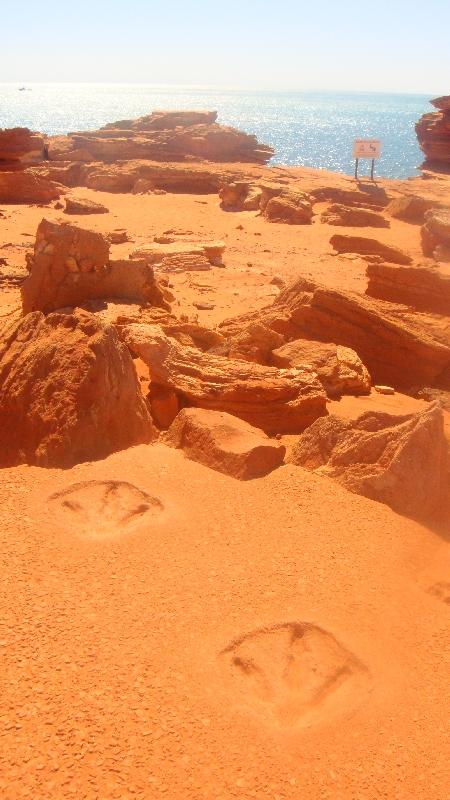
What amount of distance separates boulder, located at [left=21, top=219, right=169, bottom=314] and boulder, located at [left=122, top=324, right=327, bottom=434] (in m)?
2.47

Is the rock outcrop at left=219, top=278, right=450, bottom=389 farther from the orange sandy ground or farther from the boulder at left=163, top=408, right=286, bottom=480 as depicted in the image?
the orange sandy ground

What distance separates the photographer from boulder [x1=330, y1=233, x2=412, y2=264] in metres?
15.1

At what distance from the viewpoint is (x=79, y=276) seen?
862 centimetres

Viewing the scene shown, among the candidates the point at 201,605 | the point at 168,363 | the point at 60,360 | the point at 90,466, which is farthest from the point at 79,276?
the point at 201,605

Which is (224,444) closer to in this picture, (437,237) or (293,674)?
(293,674)

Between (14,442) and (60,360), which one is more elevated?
(60,360)

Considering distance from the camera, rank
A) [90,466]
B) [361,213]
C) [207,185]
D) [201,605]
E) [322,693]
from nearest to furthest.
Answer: [322,693], [201,605], [90,466], [361,213], [207,185]

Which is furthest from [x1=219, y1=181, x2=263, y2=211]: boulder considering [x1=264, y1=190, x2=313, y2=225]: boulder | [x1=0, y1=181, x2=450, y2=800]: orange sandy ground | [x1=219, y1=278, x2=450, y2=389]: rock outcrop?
[x1=0, y1=181, x2=450, y2=800]: orange sandy ground

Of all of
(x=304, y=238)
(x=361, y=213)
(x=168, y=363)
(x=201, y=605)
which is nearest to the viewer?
(x=201, y=605)

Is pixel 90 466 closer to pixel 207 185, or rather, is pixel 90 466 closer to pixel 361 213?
pixel 361 213

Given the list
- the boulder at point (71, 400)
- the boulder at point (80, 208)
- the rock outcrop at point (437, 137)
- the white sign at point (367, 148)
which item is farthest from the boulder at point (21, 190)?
the rock outcrop at point (437, 137)

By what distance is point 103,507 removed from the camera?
14.5ft

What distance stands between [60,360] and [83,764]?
9.85 ft

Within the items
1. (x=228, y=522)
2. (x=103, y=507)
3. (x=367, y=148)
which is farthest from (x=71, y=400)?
(x=367, y=148)
